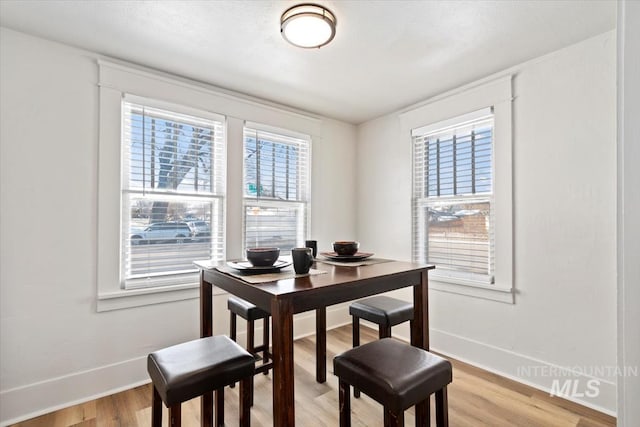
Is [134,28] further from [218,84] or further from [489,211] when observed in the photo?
[489,211]

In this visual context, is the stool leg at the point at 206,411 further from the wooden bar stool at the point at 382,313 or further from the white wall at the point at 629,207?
the white wall at the point at 629,207

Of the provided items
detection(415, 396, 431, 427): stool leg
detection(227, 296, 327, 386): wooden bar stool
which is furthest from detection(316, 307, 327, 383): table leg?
detection(415, 396, 431, 427): stool leg

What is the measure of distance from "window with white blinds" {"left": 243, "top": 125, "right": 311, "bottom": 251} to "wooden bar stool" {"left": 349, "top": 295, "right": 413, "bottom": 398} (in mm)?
1244

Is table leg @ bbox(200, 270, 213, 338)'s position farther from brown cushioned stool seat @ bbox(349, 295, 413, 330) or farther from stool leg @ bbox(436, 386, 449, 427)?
stool leg @ bbox(436, 386, 449, 427)

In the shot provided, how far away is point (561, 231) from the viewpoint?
87.4 inches

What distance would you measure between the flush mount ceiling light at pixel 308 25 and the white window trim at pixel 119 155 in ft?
3.74

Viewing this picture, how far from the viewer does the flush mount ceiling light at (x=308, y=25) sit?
67.8 inches

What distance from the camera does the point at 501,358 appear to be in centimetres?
250

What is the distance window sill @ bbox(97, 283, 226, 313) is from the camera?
225 cm

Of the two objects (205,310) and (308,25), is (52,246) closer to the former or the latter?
(205,310)

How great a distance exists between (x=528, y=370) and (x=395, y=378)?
5.95ft

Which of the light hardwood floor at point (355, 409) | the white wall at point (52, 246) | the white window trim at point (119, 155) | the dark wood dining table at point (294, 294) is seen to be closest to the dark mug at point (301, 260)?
the dark wood dining table at point (294, 294)

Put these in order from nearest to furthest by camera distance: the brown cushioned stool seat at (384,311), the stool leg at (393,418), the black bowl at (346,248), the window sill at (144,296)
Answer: the stool leg at (393,418)
the black bowl at (346,248)
the brown cushioned stool seat at (384,311)
the window sill at (144,296)

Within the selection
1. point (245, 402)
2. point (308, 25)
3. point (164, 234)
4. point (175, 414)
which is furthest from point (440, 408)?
point (164, 234)
